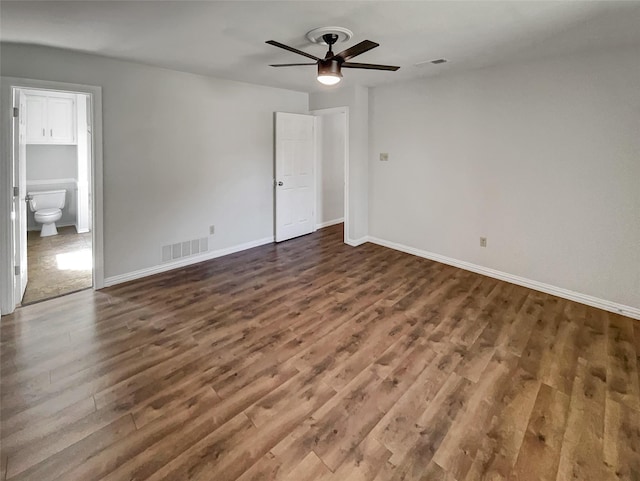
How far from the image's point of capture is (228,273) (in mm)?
4273

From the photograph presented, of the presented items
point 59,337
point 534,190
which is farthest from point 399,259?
point 59,337

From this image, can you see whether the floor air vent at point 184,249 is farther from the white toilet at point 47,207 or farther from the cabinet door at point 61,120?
the cabinet door at point 61,120

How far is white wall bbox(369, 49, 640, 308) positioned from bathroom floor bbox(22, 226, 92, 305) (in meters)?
4.41

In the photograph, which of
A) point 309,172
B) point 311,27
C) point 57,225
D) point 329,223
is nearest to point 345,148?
point 309,172

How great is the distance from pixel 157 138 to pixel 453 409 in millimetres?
4094

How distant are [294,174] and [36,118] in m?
4.37

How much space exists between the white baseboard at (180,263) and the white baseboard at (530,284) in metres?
2.15

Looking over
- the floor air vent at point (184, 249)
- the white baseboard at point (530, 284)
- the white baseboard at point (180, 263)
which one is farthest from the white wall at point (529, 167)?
the floor air vent at point (184, 249)

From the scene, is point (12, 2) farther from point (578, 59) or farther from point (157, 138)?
point (578, 59)

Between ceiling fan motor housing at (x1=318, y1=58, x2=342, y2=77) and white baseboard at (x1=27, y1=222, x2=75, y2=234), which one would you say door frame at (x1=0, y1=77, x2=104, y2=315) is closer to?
ceiling fan motor housing at (x1=318, y1=58, x2=342, y2=77)

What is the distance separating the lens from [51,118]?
226 inches

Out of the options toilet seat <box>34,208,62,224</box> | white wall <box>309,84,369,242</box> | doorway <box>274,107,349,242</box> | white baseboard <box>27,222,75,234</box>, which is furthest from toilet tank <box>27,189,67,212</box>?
white wall <box>309,84,369,242</box>

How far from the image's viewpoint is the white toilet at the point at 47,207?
5.66m

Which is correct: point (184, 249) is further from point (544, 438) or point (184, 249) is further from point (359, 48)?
point (544, 438)
